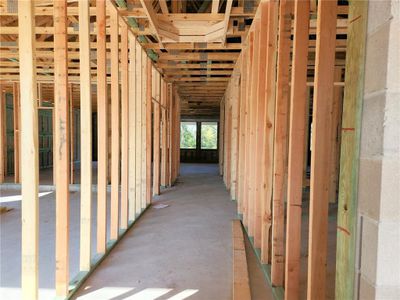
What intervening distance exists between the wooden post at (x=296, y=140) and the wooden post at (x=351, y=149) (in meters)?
0.82

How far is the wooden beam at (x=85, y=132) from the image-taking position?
8.55 feet

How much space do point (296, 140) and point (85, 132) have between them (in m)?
1.85

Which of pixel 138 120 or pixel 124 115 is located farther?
pixel 138 120

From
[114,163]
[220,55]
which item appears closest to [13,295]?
[114,163]

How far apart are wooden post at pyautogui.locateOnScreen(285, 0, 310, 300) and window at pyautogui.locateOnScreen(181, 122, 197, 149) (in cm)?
1356

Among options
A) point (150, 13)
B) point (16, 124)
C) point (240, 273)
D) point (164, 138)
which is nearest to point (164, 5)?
point (150, 13)

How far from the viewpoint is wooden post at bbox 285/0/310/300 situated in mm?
1993

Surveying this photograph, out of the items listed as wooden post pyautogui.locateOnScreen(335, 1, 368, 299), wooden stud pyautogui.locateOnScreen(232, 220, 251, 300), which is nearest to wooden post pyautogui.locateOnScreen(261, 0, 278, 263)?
wooden stud pyautogui.locateOnScreen(232, 220, 251, 300)

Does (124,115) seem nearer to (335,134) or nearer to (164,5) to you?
(164,5)

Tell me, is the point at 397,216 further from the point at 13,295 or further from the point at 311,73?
the point at 311,73

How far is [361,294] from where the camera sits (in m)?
1.08

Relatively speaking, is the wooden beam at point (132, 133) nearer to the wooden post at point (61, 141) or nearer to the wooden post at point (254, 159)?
the wooden post at point (254, 159)

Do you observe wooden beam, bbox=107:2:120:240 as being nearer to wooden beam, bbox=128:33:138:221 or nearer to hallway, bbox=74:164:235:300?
hallway, bbox=74:164:235:300

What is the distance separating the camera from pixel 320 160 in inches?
62.3
